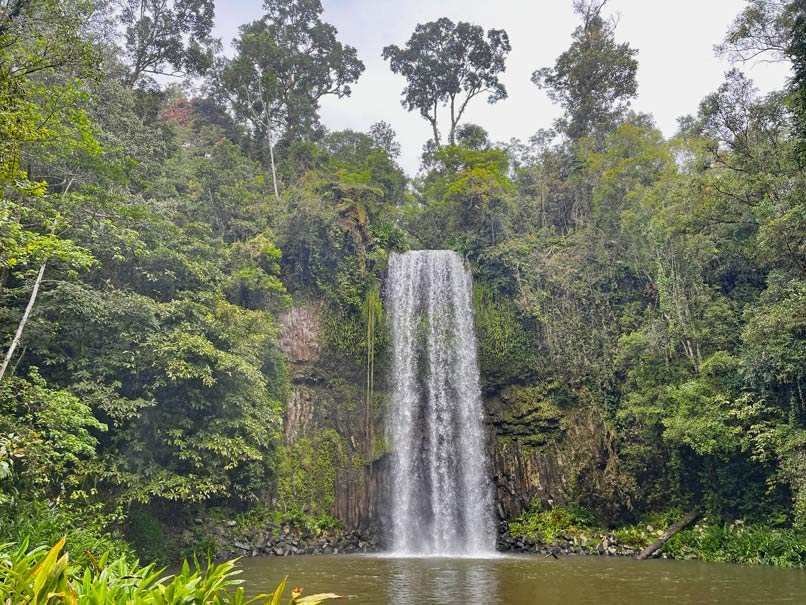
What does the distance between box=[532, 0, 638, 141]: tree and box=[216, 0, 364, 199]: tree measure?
35.1 ft

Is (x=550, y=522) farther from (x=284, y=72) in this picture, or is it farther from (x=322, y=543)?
(x=284, y=72)

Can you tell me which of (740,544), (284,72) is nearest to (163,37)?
(284,72)

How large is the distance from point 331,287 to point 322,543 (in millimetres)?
8269

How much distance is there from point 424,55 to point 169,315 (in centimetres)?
2380

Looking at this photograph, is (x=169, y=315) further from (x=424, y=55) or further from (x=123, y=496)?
(x=424, y=55)

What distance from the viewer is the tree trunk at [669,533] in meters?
13.4

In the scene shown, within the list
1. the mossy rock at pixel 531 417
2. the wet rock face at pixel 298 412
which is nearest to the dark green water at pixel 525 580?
the mossy rock at pixel 531 417

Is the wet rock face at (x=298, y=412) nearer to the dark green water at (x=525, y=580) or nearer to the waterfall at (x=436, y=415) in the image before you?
the waterfall at (x=436, y=415)

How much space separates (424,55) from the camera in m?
30.2

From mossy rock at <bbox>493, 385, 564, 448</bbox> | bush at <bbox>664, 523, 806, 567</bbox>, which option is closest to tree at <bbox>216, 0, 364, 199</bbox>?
mossy rock at <bbox>493, 385, 564, 448</bbox>

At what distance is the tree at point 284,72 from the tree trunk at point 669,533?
17.4 m

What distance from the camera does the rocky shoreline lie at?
13523 mm

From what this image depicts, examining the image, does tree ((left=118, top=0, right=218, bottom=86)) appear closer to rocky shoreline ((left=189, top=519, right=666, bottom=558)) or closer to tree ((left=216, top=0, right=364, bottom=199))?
tree ((left=216, top=0, right=364, bottom=199))

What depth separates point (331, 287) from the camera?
18906mm
